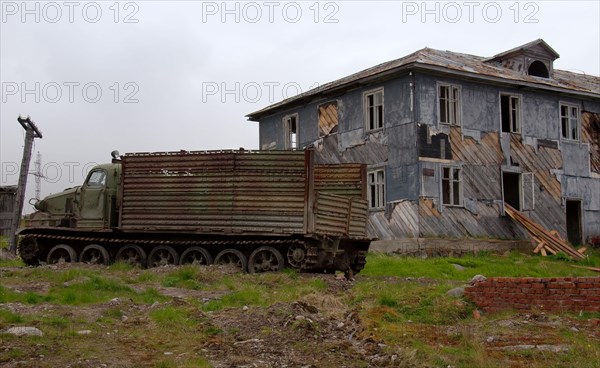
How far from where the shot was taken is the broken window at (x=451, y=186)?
1001 inches

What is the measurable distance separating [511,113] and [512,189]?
297cm

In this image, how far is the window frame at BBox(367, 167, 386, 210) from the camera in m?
26.1

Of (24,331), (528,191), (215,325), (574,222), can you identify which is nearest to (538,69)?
(528,191)

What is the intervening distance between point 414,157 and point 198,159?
29.3ft

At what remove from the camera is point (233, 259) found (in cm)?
1822

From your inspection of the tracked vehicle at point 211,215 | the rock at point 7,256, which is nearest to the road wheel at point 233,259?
the tracked vehicle at point 211,215

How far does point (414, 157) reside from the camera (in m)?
24.9

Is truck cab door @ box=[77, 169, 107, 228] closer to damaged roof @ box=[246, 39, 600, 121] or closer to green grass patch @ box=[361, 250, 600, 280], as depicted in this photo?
green grass patch @ box=[361, 250, 600, 280]

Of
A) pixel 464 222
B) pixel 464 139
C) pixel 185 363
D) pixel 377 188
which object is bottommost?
pixel 185 363

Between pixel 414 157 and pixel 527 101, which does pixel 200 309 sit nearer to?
pixel 414 157

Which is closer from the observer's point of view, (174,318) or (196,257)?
(174,318)

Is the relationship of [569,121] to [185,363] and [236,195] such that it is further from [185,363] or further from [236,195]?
[185,363]

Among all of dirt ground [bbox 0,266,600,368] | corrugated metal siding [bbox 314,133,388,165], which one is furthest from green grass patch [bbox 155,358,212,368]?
corrugated metal siding [bbox 314,133,388,165]

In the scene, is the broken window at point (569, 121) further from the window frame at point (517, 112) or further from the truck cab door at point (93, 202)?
the truck cab door at point (93, 202)
